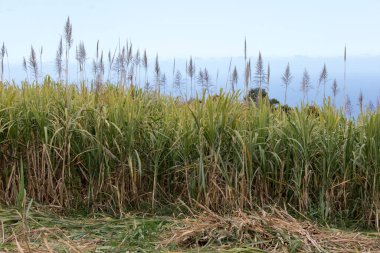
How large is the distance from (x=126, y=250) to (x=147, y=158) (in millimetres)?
1062

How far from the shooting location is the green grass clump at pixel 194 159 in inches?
127

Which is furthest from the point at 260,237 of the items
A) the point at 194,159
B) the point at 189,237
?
the point at 194,159

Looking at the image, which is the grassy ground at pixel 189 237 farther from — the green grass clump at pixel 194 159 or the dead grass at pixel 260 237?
the green grass clump at pixel 194 159

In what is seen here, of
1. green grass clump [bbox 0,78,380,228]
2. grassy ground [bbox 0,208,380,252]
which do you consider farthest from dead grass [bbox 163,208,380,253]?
green grass clump [bbox 0,78,380,228]

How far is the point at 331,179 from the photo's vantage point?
330cm

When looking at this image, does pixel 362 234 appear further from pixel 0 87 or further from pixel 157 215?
pixel 0 87

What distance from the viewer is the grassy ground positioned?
2424 mm

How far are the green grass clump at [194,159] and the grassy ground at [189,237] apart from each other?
1.26ft

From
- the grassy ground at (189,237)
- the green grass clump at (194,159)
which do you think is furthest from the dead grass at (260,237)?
the green grass clump at (194,159)

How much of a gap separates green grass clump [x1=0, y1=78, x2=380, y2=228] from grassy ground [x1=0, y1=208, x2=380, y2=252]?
385 mm

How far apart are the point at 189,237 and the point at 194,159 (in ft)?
2.85

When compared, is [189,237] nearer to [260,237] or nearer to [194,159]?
[260,237]

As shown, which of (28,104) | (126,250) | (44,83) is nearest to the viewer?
(126,250)

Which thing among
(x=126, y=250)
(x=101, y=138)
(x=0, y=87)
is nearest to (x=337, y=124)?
(x=101, y=138)
